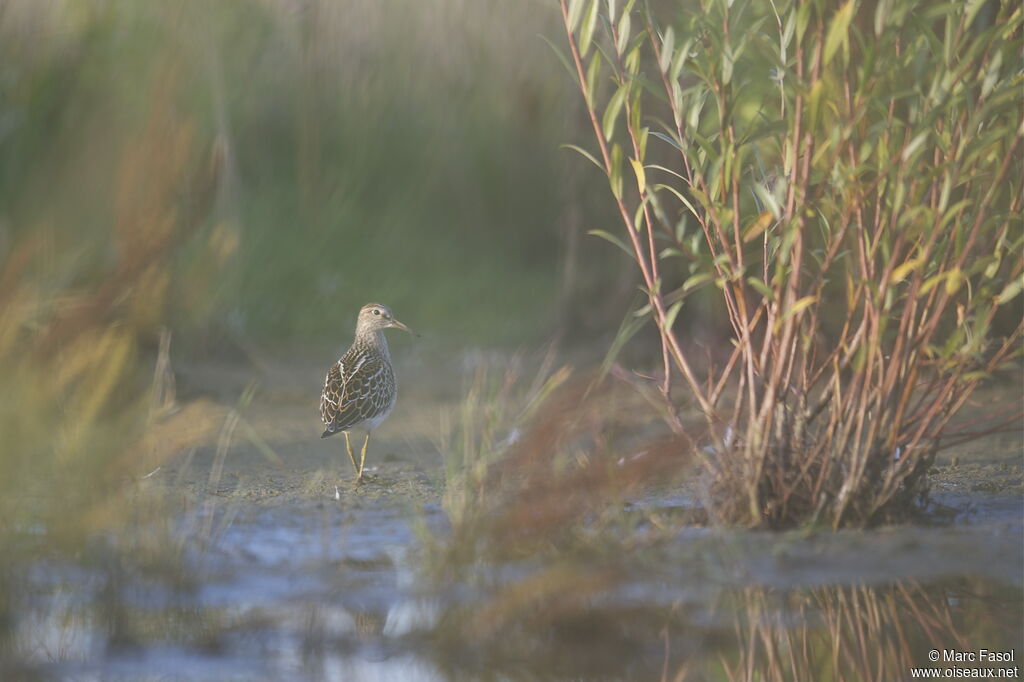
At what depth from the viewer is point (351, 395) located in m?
4.73

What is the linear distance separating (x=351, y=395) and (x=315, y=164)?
15.7ft

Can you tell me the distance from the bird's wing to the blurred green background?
0.53 meters

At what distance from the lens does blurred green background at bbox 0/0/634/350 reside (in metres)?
5.39

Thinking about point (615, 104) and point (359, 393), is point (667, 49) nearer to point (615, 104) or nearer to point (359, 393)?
point (615, 104)

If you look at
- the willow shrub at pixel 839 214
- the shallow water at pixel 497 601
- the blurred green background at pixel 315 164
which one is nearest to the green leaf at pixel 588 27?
the willow shrub at pixel 839 214

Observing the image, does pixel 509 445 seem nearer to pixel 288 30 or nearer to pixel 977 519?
pixel 977 519

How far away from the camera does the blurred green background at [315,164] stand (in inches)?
212

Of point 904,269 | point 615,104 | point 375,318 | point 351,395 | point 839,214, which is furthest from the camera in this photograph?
point 375,318

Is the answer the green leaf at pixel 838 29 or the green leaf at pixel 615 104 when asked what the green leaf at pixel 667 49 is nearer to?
the green leaf at pixel 615 104

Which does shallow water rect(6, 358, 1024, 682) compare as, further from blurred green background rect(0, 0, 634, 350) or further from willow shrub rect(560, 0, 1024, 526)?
blurred green background rect(0, 0, 634, 350)

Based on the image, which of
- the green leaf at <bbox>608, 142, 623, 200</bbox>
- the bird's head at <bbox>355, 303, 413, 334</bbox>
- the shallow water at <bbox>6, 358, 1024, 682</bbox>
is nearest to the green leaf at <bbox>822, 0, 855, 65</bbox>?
the green leaf at <bbox>608, 142, 623, 200</bbox>

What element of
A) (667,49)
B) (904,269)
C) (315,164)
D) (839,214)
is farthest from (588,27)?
(315,164)

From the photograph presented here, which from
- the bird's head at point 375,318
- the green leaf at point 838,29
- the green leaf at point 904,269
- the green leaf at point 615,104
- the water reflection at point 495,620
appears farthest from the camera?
the bird's head at point 375,318

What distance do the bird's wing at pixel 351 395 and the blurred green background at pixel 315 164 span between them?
525 mm
